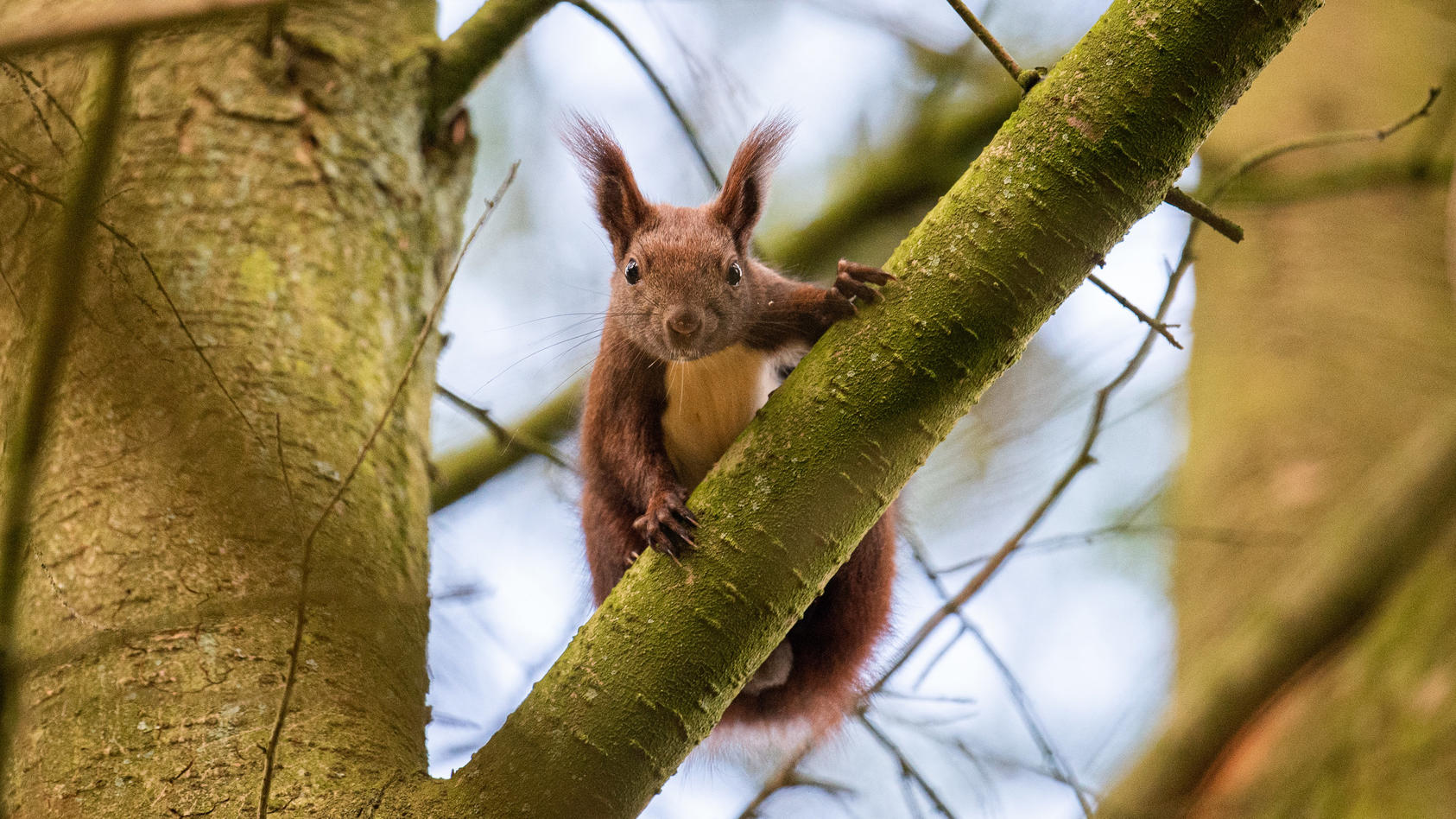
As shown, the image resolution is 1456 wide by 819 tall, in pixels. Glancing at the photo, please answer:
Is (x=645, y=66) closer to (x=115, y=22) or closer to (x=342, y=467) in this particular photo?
(x=342, y=467)

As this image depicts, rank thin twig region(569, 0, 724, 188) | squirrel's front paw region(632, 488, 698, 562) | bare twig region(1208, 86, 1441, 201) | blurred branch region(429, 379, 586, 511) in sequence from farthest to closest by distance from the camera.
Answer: blurred branch region(429, 379, 586, 511)
thin twig region(569, 0, 724, 188)
bare twig region(1208, 86, 1441, 201)
squirrel's front paw region(632, 488, 698, 562)

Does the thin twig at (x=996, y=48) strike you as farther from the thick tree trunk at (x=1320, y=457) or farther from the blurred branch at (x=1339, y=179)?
the blurred branch at (x=1339, y=179)

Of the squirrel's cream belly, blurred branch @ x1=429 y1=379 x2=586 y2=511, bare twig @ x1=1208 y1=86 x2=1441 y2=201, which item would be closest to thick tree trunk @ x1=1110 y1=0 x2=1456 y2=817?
bare twig @ x1=1208 y1=86 x2=1441 y2=201

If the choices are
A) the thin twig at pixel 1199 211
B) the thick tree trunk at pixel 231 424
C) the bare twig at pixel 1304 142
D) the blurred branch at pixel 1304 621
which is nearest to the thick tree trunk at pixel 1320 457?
the blurred branch at pixel 1304 621

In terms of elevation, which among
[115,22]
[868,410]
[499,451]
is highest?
[499,451]

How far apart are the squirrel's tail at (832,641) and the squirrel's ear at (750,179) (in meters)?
0.87

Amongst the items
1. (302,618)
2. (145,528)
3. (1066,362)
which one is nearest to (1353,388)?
(1066,362)

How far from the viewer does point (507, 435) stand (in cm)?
359

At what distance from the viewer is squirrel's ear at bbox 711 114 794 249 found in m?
2.95

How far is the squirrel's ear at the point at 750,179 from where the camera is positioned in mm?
2951

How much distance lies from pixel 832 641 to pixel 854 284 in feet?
4.18

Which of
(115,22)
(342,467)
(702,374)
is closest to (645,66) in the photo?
(702,374)

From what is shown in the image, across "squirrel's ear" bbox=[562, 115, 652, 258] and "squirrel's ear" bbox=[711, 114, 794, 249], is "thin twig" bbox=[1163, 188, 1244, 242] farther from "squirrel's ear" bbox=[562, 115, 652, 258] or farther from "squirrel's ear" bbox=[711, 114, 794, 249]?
"squirrel's ear" bbox=[562, 115, 652, 258]

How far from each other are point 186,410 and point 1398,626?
218 centimetres
